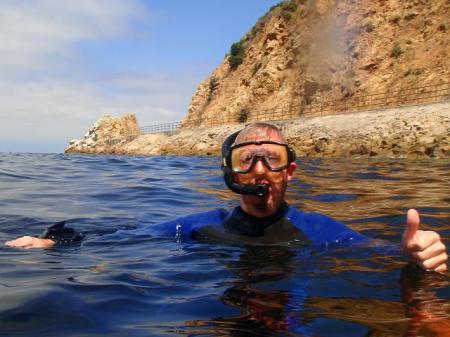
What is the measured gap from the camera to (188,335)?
2.14 meters

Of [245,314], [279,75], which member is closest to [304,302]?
[245,314]

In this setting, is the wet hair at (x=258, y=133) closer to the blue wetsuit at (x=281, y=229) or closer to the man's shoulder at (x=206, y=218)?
the blue wetsuit at (x=281, y=229)

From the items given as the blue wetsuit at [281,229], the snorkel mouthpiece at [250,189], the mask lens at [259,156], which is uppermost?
the mask lens at [259,156]

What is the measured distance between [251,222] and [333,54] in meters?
33.9

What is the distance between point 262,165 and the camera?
3758mm

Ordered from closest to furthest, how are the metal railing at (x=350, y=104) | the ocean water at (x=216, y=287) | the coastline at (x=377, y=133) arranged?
the ocean water at (x=216, y=287), the coastline at (x=377, y=133), the metal railing at (x=350, y=104)

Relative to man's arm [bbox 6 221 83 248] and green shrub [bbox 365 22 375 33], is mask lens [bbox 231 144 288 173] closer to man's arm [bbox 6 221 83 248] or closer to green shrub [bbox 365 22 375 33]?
man's arm [bbox 6 221 83 248]

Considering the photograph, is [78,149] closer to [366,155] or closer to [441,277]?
[366,155]

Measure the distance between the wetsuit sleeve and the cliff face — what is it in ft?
81.3

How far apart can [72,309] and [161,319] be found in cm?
47

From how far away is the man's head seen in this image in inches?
148

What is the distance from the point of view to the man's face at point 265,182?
3.76 m

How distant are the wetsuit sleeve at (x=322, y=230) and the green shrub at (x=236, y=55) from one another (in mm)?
45435

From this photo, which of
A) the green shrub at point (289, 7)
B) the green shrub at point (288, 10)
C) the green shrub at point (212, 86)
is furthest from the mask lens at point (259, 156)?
the green shrub at point (212, 86)
